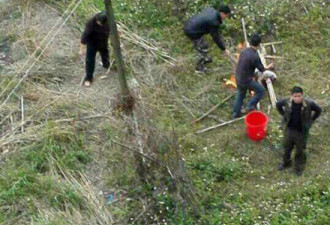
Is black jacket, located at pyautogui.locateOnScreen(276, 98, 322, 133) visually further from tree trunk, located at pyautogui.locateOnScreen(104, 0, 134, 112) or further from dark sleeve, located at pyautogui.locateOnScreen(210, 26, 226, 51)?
dark sleeve, located at pyautogui.locateOnScreen(210, 26, 226, 51)

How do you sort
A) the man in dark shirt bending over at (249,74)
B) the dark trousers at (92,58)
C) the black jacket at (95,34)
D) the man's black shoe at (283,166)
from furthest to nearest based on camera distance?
the dark trousers at (92,58), the black jacket at (95,34), the man in dark shirt bending over at (249,74), the man's black shoe at (283,166)

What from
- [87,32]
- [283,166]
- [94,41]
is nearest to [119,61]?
[87,32]

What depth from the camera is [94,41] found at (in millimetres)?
9984

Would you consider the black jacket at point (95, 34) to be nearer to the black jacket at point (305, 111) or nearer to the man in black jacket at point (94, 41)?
the man in black jacket at point (94, 41)

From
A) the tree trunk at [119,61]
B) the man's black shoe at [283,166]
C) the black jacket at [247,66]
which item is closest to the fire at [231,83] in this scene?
the black jacket at [247,66]

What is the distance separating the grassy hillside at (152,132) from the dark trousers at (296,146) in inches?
6.4

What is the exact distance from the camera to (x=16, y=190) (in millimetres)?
8492

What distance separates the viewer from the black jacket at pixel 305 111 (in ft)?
27.9

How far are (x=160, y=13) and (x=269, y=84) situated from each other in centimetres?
251

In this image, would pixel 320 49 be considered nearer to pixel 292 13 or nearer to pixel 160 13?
pixel 292 13

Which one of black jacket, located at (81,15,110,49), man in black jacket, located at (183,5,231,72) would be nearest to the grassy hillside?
man in black jacket, located at (183,5,231,72)

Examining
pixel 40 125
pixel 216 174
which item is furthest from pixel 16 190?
pixel 216 174

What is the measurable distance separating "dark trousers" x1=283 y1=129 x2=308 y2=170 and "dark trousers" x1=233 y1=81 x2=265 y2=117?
108 centimetres

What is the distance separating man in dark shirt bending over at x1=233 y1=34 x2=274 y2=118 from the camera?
9430 mm
